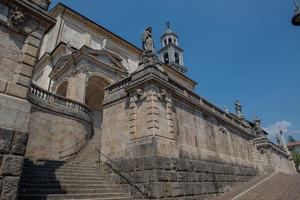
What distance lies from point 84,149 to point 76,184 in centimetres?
472

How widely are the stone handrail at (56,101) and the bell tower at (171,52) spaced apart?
36180 mm

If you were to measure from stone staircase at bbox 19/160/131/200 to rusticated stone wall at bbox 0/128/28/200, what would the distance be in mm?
1696

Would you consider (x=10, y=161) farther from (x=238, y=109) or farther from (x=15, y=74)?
(x=238, y=109)

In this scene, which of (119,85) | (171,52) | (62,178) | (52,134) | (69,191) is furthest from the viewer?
(171,52)

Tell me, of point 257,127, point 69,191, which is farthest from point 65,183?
point 257,127

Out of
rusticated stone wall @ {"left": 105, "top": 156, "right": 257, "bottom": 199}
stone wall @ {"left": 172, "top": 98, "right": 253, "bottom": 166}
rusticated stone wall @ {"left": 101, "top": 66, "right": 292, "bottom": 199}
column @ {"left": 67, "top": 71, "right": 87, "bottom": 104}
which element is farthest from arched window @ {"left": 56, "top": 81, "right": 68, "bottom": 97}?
stone wall @ {"left": 172, "top": 98, "right": 253, "bottom": 166}

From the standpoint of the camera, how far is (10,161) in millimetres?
4922

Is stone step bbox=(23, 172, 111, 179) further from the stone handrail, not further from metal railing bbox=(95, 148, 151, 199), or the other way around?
the stone handrail

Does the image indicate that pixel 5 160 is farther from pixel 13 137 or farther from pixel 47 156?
pixel 47 156

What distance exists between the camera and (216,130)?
47.4 feet

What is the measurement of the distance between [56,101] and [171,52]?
39811mm

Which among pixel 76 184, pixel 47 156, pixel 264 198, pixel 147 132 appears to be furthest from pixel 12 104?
pixel 264 198

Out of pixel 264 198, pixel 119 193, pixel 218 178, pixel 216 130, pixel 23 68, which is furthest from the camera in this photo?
pixel 216 130

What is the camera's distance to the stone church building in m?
5.68
